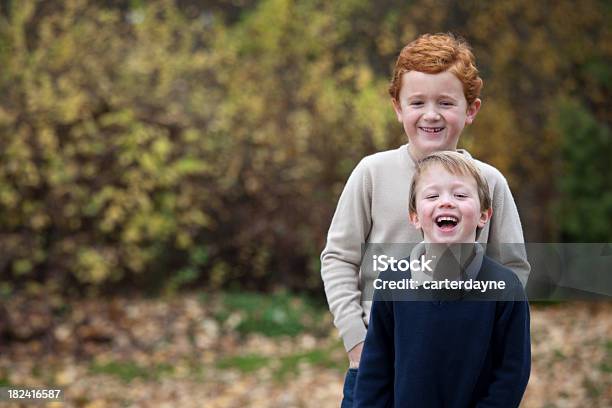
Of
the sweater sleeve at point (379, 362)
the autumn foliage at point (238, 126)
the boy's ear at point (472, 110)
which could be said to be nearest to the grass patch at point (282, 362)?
the autumn foliage at point (238, 126)

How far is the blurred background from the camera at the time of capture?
6.34m

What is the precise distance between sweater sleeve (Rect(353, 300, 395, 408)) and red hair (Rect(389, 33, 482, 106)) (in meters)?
0.64

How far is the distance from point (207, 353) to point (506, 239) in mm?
4763

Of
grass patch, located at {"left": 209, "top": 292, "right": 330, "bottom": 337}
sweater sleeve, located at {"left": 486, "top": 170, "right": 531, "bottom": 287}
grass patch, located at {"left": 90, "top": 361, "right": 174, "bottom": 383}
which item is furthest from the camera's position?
grass patch, located at {"left": 209, "top": 292, "right": 330, "bottom": 337}

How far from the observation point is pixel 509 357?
1.89m

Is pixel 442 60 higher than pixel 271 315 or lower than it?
lower

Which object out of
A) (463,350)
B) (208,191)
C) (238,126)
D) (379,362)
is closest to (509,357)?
(463,350)

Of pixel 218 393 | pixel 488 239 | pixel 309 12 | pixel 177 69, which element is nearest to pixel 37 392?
pixel 218 393

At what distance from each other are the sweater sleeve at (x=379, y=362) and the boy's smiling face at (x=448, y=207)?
0.20m

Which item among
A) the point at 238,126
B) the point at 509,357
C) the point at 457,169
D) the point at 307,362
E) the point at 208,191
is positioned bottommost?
the point at 509,357

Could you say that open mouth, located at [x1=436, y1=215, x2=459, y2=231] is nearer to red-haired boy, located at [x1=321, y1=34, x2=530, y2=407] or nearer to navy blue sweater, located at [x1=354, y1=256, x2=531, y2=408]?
navy blue sweater, located at [x1=354, y1=256, x2=531, y2=408]

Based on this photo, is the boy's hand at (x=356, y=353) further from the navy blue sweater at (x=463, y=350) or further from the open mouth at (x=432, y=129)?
the open mouth at (x=432, y=129)

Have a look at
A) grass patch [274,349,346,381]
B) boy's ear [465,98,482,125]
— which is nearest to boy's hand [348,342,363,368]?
boy's ear [465,98,482,125]

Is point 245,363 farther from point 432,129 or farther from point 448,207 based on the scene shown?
point 448,207
